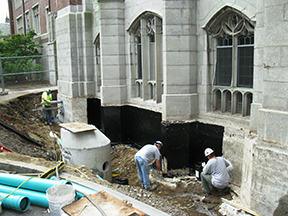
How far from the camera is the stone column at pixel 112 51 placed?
36.7 ft

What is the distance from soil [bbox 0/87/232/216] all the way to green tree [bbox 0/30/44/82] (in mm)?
4300

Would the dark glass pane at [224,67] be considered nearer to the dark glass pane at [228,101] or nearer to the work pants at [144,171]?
the dark glass pane at [228,101]

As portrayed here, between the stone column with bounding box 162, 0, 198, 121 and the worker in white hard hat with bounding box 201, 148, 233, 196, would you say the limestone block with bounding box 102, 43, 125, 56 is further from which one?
the worker in white hard hat with bounding box 201, 148, 233, 196

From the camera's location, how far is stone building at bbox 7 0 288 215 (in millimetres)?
5465

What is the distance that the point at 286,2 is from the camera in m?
5.06

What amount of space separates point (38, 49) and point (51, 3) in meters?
6.45

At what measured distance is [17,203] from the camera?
410 centimetres

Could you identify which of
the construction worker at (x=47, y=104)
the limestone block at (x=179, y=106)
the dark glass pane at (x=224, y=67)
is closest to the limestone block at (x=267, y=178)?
the dark glass pane at (x=224, y=67)

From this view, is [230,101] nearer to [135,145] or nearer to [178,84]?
[178,84]

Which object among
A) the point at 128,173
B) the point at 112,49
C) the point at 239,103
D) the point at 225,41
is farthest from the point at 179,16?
the point at 128,173

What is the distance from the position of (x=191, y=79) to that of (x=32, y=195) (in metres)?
5.47

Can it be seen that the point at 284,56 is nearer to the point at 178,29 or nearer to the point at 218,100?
the point at 218,100

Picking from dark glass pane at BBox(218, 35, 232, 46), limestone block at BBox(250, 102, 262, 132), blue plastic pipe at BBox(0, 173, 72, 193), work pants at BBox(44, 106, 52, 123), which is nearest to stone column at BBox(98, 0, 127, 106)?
dark glass pane at BBox(218, 35, 232, 46)

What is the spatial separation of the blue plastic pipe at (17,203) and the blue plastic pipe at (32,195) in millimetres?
142
